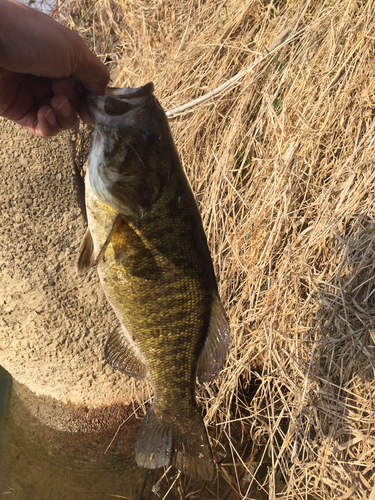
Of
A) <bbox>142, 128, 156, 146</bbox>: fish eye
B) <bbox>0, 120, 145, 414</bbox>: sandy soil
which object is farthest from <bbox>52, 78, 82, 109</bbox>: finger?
<bbox>0, 120, 145, 414</bbox>: sandy soil

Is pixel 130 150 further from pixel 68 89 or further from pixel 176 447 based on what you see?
pixel 176 447

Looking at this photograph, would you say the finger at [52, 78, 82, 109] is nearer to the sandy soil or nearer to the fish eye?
the fish eye

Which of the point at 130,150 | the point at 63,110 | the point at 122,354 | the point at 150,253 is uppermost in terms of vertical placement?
the point at 63,110

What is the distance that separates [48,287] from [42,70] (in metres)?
1.69

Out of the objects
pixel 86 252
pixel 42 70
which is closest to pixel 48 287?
pixel 86 252

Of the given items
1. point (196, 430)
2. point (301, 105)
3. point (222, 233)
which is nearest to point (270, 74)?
point (301, 105)

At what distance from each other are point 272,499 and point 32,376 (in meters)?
2.04

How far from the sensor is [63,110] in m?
1.57

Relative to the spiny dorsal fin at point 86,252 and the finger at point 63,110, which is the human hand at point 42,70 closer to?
the finger at point 63,110

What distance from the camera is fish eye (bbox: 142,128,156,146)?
135 cm

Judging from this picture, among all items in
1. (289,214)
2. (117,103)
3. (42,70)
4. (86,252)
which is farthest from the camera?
(289,214)

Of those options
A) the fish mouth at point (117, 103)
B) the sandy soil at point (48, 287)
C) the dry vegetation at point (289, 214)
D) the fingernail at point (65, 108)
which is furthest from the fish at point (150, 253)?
the sandy soil at point (48, 287)

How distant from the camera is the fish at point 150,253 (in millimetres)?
1349

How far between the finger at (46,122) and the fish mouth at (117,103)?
36 centimetres
